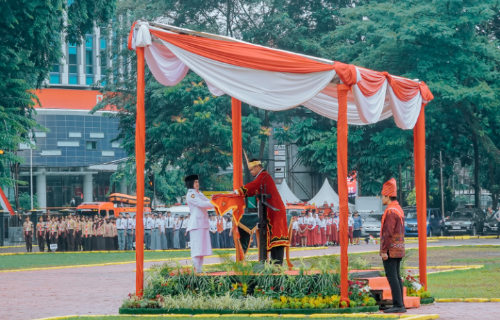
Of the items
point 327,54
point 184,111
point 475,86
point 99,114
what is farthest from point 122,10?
point 99,114

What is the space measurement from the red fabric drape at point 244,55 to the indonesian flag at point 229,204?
223cm

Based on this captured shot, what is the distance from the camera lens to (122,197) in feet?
208

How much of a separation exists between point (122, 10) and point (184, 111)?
9413mm

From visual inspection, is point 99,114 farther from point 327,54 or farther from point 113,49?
point 327,54

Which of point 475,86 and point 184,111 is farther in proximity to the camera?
point 184,111

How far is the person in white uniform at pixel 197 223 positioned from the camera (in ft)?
42.2

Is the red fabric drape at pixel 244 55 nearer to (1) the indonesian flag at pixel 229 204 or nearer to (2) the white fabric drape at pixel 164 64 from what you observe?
(2) the white fabric drape at pixel 164 64

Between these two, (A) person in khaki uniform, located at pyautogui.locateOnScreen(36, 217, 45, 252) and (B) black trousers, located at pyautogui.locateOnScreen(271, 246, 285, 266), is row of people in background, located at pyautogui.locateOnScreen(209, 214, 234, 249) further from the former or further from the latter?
(B) black trousers, located at pyautogui.locateOnScreen(271, 246, 285, 266)

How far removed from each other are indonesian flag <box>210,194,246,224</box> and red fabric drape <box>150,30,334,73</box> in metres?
2.23

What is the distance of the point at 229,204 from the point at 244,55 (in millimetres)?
2486

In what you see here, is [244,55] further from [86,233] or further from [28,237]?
[28,237]

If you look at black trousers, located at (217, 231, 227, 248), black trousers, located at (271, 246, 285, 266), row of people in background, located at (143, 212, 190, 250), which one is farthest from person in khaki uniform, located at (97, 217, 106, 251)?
black trousers, located at (271, 246, 285, 266)

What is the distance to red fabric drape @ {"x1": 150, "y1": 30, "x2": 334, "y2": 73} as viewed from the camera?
11.6 metres

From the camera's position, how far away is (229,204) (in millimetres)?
12484
